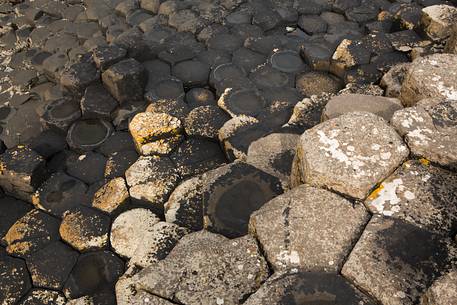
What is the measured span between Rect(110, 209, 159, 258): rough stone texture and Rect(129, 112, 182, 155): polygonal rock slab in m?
0.57

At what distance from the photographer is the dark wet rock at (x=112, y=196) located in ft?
9.70

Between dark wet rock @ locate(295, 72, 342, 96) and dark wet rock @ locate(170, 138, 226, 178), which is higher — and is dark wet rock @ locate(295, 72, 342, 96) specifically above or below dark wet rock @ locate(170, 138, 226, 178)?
above

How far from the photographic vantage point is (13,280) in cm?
274

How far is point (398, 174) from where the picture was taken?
1941 millimetres

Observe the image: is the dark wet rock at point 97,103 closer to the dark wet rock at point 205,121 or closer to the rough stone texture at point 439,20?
the dark wet rock at point 205,121

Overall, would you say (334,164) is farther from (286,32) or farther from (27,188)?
(286,32)

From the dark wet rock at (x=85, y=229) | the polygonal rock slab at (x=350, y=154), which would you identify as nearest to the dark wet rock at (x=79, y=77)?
the dark wet rock at (x=85, y=229)

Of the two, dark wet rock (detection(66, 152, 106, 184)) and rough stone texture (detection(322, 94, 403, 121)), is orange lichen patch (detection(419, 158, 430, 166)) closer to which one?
rough stone texture (detection(322, 94, 403, 121))

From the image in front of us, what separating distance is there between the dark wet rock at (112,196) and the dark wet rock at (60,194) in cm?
20

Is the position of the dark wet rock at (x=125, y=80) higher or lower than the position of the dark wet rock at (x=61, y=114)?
higher

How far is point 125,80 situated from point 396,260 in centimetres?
278

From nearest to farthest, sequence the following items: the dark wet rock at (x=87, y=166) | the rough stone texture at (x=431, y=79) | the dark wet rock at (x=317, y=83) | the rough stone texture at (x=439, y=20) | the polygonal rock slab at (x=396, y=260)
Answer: the polygonal rock slab at (x=396, y=260) < the rough stone texture at (x=431, y=79) < the dark wet rock at (x=87, y=166) < the rough stone texture at (x=439, y=20) < the dark wet rock at (x=317, y=83)

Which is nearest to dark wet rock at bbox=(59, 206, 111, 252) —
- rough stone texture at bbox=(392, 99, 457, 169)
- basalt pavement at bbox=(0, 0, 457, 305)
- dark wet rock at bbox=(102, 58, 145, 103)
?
basalt pavement at bbox=(0, 0, 457, 305)

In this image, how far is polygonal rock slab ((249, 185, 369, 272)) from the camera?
1735 mm
